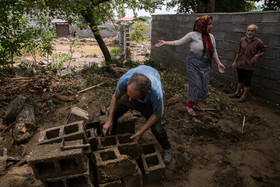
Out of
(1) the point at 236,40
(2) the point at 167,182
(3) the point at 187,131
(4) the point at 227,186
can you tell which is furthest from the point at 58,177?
(1) the point at 236,40

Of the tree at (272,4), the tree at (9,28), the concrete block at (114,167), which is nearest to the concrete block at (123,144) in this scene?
the concrete block at (114,167)

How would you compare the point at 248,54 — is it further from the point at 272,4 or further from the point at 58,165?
the point at 272,4

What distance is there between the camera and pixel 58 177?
6.86 feet

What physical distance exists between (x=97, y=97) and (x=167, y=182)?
9.74ft

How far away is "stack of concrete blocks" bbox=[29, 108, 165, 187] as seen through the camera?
203 cm

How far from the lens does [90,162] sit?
2.50 m

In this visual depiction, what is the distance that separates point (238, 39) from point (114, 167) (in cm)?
468

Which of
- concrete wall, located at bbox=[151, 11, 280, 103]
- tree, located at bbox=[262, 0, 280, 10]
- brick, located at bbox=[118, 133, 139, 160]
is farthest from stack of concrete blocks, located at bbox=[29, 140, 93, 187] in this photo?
tree, located at bbox=[262, 0, 280, 10]

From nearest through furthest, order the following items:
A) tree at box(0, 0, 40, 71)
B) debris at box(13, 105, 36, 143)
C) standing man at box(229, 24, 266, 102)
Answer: debris at box(13, 105, 36, 143)
standing man at box(229, 24, 266, 102)
tree at box(0, 0, 40, 71)

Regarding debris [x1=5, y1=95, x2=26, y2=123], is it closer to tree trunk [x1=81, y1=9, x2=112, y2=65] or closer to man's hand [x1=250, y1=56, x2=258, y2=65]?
tree trunk [x1=81, y1=9, x2=112, y2=65]

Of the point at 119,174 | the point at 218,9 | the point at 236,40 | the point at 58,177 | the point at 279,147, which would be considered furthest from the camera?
the point at 218,9

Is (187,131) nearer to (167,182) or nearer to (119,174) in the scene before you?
(167,182)

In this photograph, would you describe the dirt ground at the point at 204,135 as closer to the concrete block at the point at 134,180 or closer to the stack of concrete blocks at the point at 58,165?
the stack of concrete blocks at the point at 58,165

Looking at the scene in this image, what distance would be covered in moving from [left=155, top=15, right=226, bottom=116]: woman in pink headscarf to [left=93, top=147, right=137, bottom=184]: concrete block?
84.0 inches
